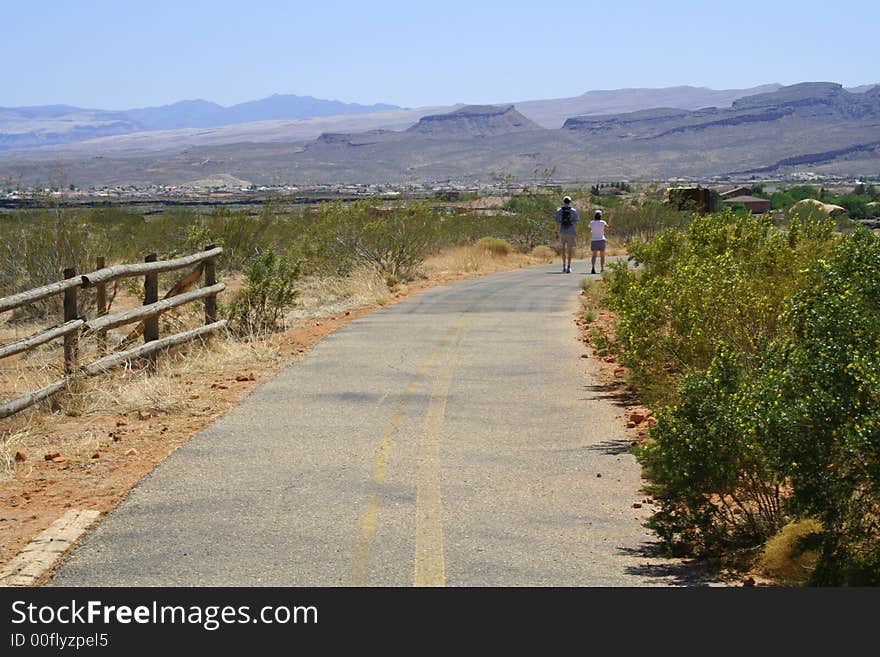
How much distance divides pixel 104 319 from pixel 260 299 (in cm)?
594

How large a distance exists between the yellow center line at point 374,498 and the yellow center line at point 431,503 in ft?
0.84

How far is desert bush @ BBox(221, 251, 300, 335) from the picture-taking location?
1902 cm

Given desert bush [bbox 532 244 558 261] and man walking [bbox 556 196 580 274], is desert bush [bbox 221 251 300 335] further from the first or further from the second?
desert bush [bbox 532 244 558 261]

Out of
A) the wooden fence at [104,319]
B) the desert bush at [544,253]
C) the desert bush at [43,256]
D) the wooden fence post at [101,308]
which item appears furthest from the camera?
the desert bush at [544,253]

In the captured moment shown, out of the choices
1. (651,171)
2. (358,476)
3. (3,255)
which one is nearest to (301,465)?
(358,476)

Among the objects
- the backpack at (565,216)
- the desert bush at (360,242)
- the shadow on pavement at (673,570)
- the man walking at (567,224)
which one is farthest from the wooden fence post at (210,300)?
the backpack at (565,216)

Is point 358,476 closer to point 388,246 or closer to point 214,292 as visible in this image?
point 214,292

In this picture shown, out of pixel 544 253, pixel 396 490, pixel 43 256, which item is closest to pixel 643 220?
pixel 544 253

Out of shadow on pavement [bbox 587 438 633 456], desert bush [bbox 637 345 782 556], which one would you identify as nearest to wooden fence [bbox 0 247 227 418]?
shadow on pavement [bbox 587 438 633 456]

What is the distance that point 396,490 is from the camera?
870 centimetres

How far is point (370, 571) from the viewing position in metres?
6.77

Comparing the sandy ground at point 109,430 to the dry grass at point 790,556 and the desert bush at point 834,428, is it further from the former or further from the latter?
the desert bush at point 834,428

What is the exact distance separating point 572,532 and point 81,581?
9.78 ft

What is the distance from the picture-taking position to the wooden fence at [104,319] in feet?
38.4
